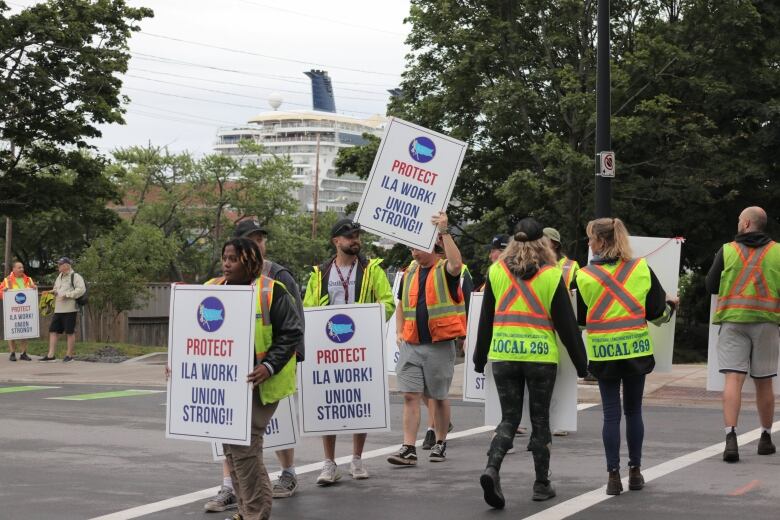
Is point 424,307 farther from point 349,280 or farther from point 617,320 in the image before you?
point 617,320

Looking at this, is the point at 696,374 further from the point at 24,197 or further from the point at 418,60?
the point at 418,60

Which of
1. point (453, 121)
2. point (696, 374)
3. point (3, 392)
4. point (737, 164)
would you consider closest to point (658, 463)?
point (696, 374)

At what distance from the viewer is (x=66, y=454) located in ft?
35.4

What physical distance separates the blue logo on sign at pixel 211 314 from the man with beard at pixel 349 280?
2246 mm

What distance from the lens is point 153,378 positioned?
1880cm

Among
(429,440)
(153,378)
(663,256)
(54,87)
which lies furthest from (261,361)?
(54,87)

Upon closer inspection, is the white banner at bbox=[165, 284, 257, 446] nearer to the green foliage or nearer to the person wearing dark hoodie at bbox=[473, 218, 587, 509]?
the person wearing dark hoodie at bbox=[473, 218, 587, 509]

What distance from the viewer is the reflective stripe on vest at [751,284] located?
32.0 feet

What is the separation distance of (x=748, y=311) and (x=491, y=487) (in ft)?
10.2

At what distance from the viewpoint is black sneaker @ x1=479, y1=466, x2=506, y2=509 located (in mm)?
7730

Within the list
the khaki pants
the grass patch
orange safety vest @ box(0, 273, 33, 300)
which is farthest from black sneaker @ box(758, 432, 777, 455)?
orange safety vest @ box(0, 273, 33, 300)

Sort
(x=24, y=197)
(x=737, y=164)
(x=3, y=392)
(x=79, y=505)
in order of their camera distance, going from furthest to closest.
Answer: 1. (x=737, y=164)
2. (x=24, y=197)
3. (x=3, y=392)
4. (x=79, y=505)

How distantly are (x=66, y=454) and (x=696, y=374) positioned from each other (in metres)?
9.83

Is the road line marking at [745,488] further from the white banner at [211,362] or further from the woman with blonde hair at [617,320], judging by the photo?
the white banner at [211,362]
